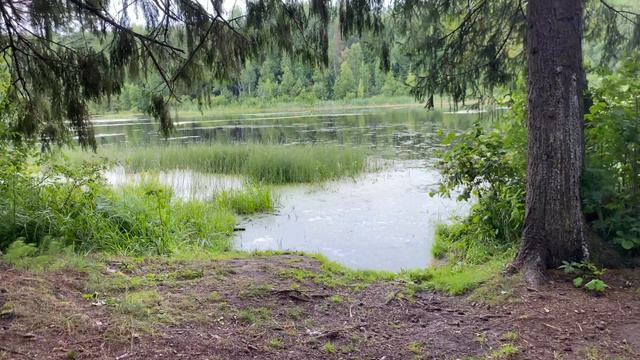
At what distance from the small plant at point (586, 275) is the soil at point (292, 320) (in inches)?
2.1

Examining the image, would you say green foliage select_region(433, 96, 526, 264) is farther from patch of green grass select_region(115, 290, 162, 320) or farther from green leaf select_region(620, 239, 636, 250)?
patch of green grass select_region(115, 290, 162, 320)

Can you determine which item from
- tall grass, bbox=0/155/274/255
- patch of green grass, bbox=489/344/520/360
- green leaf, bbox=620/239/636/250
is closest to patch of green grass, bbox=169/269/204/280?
tall grass, bbox=0/155/274/255

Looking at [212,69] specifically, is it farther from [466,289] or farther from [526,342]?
[526,342]

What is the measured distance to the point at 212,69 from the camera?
3.80 meters

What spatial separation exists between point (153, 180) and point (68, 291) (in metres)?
6.51

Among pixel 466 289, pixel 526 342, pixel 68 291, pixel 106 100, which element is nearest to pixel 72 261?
pixel 68 291

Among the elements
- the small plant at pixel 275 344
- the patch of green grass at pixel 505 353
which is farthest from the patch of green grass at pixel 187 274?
the patch of green grass at pixel 505 353

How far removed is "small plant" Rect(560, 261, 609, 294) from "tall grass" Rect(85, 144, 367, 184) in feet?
24.5

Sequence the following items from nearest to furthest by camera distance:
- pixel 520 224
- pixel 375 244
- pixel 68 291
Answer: pixel 68 291 < pixel 520 224 < pixel 375 244

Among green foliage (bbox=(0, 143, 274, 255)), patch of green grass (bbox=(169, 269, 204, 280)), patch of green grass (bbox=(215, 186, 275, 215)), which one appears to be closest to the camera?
patch of green grass (bbox=(169, 269, 204, 280))

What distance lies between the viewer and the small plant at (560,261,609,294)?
10.6ft

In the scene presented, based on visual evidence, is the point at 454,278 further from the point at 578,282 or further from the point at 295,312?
the point at 295,312

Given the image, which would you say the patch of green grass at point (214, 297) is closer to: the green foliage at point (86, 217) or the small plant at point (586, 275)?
the green foliage at point (86, 217)

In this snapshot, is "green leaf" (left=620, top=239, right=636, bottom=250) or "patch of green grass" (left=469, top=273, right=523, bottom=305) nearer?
"patch of green grass" (left=469, top=273, right=523, bottom=305)
